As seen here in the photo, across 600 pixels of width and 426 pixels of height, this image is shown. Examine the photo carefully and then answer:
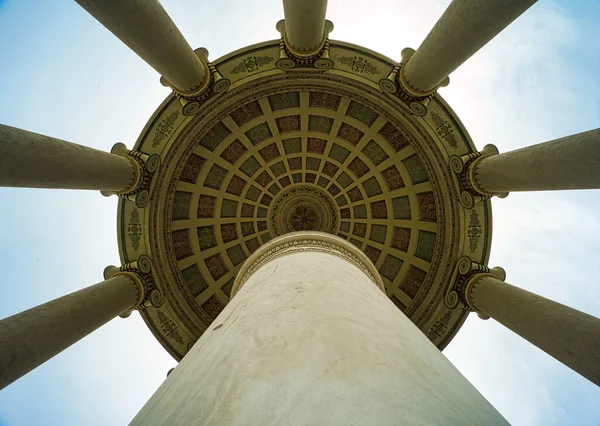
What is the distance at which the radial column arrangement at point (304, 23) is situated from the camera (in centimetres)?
1121

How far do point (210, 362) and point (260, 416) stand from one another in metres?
1.61

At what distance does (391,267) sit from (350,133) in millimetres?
7747

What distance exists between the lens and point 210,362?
13.9ft

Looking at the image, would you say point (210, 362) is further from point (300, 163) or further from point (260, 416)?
point (300, 163)

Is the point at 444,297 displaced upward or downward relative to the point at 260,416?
downward

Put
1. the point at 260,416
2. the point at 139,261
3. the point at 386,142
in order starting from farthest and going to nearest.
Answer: the point at 386,142, the point at 139,261, the point at 260,416

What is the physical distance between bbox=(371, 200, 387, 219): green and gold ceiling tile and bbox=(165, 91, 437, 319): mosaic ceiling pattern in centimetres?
6

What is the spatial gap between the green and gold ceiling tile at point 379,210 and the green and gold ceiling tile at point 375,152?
93.6 inches

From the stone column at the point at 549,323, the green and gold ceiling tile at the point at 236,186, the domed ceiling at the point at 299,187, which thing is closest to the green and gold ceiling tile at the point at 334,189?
the domed ceiling at the point at 299,187

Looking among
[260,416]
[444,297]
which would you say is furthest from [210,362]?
[444,297]

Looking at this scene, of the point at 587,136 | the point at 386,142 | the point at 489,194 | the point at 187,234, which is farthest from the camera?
the point at 187,234

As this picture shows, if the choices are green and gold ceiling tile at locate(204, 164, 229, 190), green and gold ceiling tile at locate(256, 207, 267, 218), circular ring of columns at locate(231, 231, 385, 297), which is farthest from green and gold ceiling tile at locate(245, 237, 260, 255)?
circular ring of columns at locate(231, 231, 385, 297)

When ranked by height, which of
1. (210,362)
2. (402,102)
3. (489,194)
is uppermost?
(402,102)

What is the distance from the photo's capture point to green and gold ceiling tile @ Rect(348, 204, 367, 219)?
20792mm
